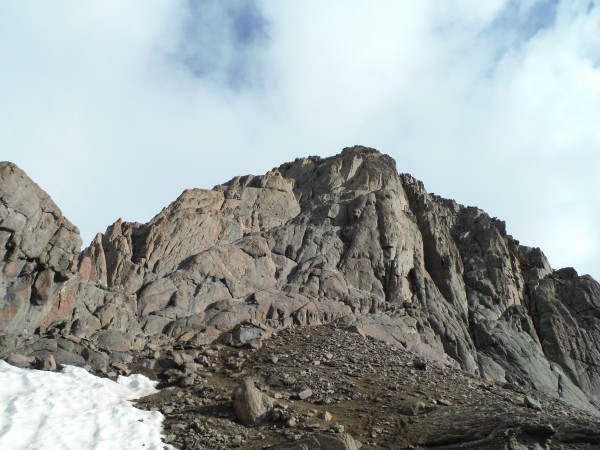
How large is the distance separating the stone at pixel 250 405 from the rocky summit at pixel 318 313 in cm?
12

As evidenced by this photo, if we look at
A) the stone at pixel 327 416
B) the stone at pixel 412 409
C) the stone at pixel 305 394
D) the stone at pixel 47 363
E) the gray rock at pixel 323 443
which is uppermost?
the stone at pixel 47 363

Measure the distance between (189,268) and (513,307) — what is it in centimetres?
3313

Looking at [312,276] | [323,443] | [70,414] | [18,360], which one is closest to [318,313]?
[312,276]

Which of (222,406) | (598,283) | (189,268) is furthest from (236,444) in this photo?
(598,283)

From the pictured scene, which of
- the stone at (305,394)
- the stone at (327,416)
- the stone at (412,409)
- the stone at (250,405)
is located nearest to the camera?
the stone at (250,405)

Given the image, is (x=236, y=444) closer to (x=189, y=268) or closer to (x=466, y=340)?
(x=189, y=268)

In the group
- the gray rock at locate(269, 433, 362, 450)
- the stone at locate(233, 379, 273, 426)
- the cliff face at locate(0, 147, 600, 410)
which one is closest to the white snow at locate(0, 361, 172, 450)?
the stone at locate(233, 379, 273, 426)

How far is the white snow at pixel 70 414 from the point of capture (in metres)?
20.7

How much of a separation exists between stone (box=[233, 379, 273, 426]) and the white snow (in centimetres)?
329

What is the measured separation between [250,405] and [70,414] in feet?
23.9

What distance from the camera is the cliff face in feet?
105

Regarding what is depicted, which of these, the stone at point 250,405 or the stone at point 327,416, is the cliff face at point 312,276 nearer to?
the stone at point 250,405

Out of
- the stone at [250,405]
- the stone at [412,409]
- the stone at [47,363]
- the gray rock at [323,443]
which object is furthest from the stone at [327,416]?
the stone at [47,363]

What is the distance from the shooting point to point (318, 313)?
4188 centimetres
